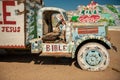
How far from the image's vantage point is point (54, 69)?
7926mm

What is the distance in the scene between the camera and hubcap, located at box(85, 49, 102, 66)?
24.8ft

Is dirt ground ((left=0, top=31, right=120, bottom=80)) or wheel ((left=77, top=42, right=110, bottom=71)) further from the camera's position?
wheel ((left=77, top=42, right=110, bottom=71))

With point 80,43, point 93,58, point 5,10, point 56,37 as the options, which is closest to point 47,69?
point 56,37

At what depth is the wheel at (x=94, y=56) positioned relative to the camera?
7570mm

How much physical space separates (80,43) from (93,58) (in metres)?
0.63

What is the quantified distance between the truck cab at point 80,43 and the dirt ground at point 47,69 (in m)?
0.38

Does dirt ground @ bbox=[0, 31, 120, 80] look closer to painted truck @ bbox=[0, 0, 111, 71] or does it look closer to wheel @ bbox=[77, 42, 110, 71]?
wheel @ bbox=[77, 42, 110, 71]

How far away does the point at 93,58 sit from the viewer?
759cm

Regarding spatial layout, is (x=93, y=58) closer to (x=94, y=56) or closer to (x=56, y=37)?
(x=94, y=56)

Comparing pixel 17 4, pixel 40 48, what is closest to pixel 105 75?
pixel 40 48

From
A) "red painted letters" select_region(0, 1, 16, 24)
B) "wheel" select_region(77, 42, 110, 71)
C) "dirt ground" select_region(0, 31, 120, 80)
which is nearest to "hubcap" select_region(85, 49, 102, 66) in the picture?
"wheel" select_region(77, 42, 110, 71)

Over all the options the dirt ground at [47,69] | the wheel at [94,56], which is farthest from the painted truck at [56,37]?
the dirt ground at [47,69]

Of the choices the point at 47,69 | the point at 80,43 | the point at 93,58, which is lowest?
the point at 47,69

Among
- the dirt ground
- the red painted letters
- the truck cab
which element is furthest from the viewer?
the red painted letters
